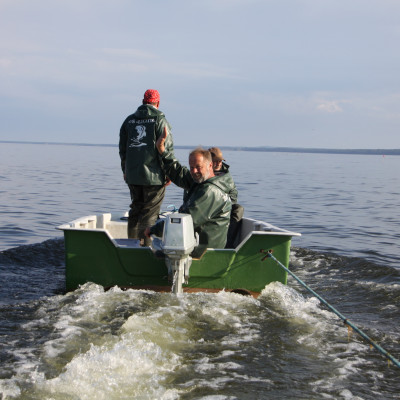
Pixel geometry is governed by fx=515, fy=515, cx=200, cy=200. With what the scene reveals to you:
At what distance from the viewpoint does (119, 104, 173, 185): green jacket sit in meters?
6.41

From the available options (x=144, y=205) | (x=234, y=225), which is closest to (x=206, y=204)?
(x=144, y=205)

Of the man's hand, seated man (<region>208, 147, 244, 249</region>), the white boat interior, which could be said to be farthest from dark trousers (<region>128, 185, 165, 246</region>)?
seated man (<region>208, 147, 244, 249</region>)

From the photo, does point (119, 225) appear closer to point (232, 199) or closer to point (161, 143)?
point (232, 199)

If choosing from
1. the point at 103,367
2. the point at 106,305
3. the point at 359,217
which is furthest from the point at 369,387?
the point at 359,217

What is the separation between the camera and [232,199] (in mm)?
6988

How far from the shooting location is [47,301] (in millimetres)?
5625

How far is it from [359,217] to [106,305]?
429 inches

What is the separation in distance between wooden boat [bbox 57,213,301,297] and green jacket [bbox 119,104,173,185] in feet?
3.64

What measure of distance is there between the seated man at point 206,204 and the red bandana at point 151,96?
1.52 meters

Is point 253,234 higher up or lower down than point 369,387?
higher up

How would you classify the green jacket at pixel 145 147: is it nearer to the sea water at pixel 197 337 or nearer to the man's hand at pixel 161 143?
the man's hand at pixel 161 143

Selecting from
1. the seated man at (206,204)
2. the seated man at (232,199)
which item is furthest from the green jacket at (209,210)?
the seated man at (232,199)

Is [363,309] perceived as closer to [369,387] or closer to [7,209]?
[369,387]

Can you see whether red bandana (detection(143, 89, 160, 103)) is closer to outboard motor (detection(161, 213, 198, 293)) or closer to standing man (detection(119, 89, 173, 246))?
standing man (detection(119, 89, 173, 246))
